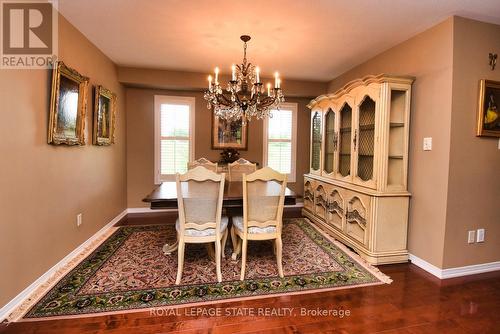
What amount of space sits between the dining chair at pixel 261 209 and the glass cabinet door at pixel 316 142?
195 centimetres

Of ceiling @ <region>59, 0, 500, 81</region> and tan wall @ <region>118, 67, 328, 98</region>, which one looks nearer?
ceiling @ <region>59, 0, 500, 81</region>

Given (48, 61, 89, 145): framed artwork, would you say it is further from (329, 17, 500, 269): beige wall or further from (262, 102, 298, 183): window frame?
(329, 17, 500, 269): beige wall

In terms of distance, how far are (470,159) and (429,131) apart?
435 mm

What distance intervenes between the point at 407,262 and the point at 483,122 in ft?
5.23

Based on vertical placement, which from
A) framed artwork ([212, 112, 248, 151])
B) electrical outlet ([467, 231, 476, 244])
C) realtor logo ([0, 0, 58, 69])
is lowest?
electrical outlet ([467, 231, 476, 244])

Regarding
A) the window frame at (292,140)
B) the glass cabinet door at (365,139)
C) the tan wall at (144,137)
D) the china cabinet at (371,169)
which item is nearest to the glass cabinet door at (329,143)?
the china cabinet at (371,169)

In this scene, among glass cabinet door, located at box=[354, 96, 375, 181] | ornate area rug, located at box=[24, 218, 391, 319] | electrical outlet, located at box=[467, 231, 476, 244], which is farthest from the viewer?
glass cabinet door, located at box=[354, 96, 375, 181]

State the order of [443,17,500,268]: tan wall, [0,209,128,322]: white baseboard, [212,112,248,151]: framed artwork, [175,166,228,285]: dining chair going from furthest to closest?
1. [212,112,248,151]: framed artwork
2. [443,17,500,268]: tan wall
3. [175,166,228,285]: dining chair
4. [0,209,128,322]: white baseboard

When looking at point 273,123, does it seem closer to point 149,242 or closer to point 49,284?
point 149,242

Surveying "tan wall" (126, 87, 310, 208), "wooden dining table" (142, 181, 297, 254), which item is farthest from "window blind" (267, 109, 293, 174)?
"wooden dining table" (142, 181, 297, 254)

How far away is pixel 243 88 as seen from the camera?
2625 millimetres

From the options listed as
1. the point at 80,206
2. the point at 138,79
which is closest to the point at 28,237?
the point at 80,206

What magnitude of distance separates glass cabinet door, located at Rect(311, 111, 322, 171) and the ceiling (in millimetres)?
896

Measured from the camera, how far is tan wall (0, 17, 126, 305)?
1827mm
